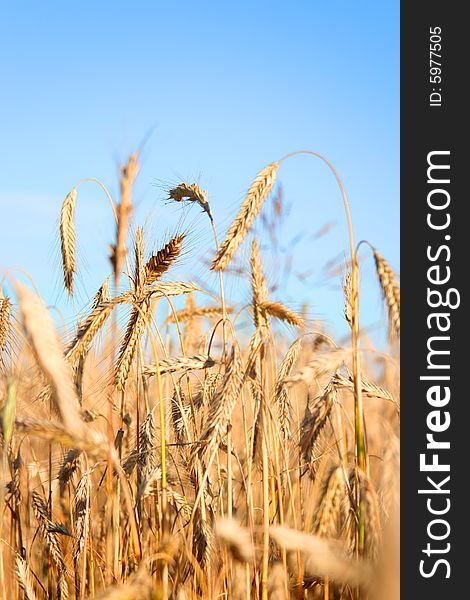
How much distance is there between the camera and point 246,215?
8.29 ft

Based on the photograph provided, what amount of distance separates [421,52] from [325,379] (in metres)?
1.28

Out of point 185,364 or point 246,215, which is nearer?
point 246,215

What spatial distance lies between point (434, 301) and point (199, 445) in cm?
95

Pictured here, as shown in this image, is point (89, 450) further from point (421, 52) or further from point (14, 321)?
point (421, 52)

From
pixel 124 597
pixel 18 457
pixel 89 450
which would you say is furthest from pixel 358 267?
pixel 18 457

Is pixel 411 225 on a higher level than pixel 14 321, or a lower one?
higher

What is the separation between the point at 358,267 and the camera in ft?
7.77

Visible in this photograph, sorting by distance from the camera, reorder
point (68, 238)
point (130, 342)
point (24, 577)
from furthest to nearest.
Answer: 1. point (68, 238)
2. point (24, 577)
3. point (130, 342)

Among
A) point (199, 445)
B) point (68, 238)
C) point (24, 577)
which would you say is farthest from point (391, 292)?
point (24, 577)

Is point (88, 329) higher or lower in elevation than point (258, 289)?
lower

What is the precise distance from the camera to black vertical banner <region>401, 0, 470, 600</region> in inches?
95.1

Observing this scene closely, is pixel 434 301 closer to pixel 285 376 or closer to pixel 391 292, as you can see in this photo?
pixel 391 292

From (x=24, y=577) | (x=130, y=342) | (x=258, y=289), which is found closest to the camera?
(x=130, y=342)

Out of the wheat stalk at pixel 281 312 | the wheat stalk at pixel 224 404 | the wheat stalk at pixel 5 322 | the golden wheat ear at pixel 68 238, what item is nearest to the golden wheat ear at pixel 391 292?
the wheat stalk at pixel 281 312
